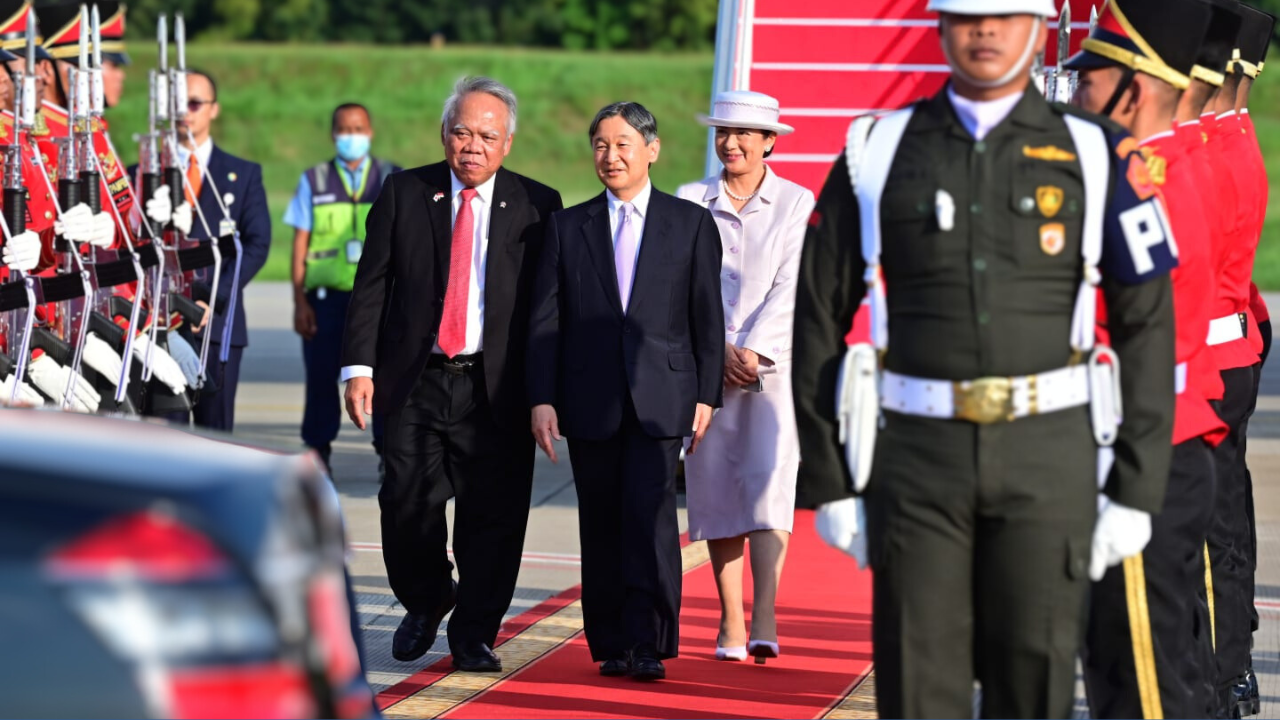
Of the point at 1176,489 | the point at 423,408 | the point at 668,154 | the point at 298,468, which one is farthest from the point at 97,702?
the point at 668,154

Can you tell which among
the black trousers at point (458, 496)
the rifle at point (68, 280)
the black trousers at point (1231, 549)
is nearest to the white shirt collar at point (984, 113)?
the black trousers at point (1231, 549)

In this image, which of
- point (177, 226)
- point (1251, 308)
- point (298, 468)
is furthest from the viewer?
point (177, 226)

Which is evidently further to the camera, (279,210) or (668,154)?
(668,154)

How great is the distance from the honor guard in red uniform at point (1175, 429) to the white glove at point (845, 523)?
76 centimetres

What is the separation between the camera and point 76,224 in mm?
8320

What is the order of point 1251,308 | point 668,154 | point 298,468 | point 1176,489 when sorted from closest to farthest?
point 298,468
point 1176,489
point 1251,308
point 668,154

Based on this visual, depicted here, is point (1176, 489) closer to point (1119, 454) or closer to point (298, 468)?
point (1119, 454)

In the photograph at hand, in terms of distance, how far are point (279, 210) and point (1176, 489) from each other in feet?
153

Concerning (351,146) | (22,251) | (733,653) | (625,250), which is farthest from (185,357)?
(733,653)

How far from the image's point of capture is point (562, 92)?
218ft

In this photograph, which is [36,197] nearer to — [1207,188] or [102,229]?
[102,229]

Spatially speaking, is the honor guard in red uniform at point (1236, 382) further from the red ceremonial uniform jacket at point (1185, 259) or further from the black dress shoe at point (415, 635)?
the black dress shoe at point (415, 635)

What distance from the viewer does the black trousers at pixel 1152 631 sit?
4.69 m

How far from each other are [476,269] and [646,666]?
4.47 ft
